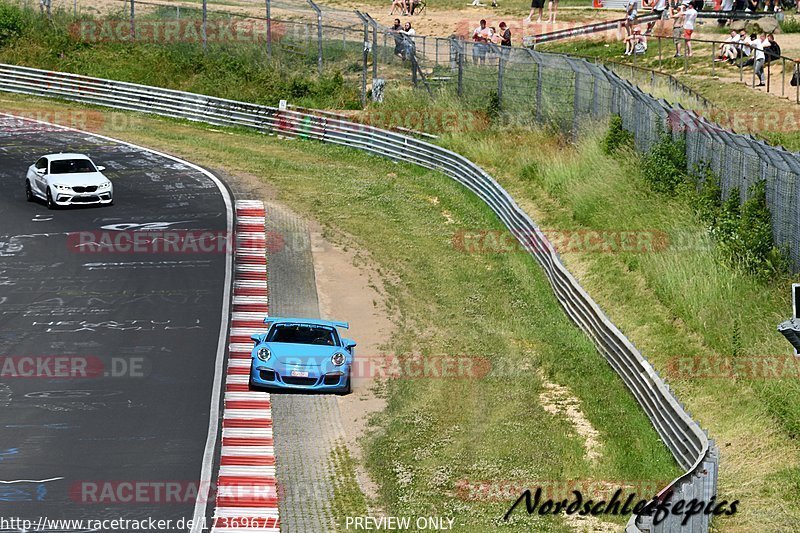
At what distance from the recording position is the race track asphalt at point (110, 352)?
646 inches

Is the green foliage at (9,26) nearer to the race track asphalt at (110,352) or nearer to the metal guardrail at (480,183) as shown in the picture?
the metal guardrail at (480,183)

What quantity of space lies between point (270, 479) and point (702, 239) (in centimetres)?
1108

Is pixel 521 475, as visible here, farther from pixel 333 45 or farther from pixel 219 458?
pixel 333 45

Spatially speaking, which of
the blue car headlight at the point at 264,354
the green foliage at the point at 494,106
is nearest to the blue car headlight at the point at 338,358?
the blue car headlight at the point at 264,354

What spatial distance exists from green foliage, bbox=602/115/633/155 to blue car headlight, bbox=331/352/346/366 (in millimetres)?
13892

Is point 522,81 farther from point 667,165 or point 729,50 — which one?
point 667,165

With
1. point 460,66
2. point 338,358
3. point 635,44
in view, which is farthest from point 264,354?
point 635,44

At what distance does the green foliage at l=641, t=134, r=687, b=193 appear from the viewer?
27844mm

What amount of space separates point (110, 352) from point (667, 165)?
512 inches

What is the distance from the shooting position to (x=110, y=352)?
22062mm

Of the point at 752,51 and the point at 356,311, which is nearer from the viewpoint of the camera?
the point at 356,311

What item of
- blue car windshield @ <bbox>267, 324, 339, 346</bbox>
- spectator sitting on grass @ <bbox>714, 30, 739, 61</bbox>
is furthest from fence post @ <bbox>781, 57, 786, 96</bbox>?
blue car windshield @ <bbox>267, 324, 339, 346</bbox>

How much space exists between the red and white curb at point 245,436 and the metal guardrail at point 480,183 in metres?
5.18

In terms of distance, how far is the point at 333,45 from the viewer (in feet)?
154
